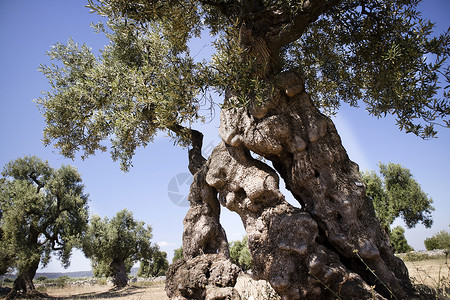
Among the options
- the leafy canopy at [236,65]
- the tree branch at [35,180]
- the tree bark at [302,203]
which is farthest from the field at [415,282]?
Answer: the tree branch at [35,180]

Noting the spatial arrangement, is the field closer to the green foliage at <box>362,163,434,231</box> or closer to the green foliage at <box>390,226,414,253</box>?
the green foliage at <box>362,163,434,231</box>

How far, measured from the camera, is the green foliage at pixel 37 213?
17.7 m

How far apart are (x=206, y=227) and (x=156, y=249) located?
2805cm

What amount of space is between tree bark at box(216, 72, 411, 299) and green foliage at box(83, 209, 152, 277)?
73.4ft

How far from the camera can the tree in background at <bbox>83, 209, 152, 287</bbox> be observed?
84.2ft

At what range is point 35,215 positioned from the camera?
19.2 metres

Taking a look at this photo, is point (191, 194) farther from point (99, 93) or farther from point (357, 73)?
point (357, 73)

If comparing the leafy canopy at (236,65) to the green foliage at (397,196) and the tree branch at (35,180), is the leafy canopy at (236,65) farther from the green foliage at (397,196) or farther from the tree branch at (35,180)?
the green foliage at (397,196)

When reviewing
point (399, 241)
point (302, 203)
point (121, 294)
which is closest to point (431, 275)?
point (302, 203)

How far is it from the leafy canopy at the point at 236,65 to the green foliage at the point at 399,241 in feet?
124

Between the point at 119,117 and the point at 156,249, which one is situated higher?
the point at 119,117

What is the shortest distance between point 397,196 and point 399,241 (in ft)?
46.7

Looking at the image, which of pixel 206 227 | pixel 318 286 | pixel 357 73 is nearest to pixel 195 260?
pixel 206 227

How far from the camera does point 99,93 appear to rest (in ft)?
28.1
